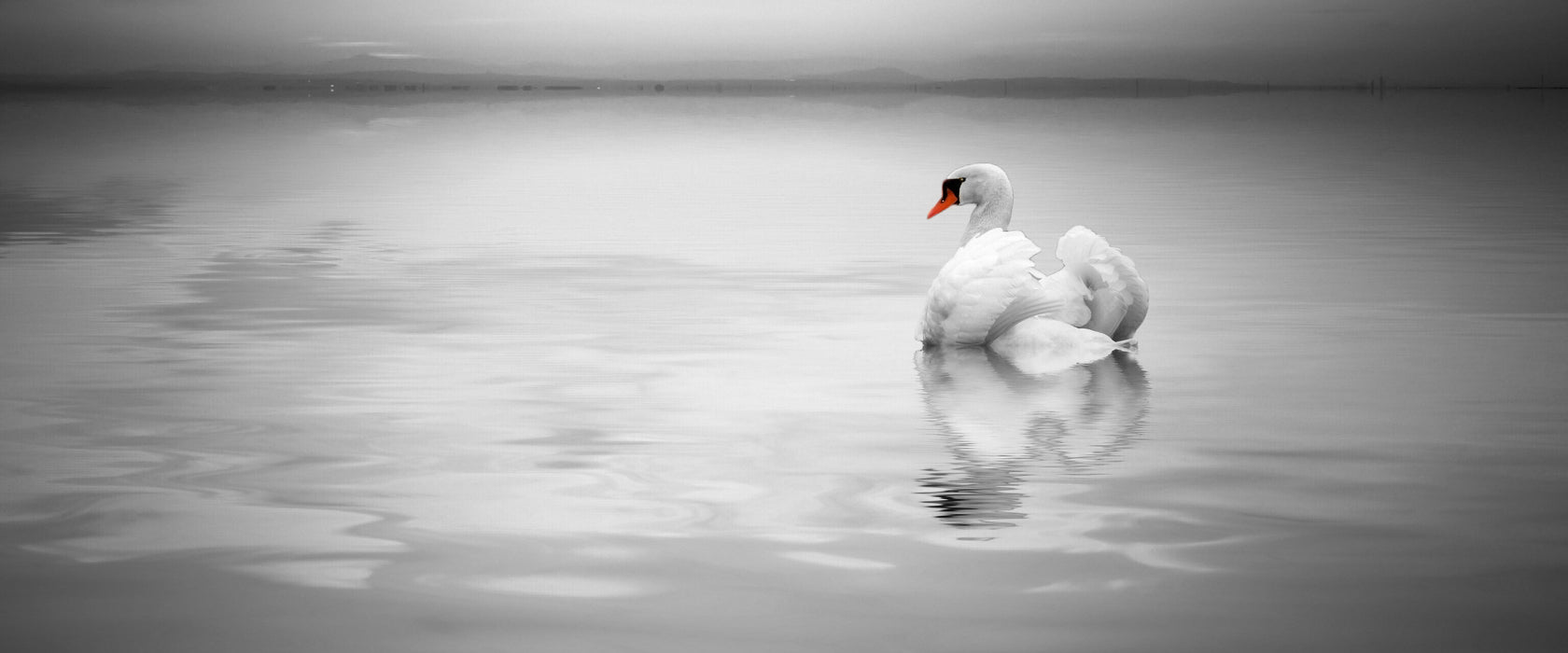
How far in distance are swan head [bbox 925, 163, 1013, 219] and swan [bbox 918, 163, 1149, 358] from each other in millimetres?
1733

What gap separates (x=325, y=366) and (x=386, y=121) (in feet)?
272

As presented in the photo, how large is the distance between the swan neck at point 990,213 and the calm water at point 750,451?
905 mm

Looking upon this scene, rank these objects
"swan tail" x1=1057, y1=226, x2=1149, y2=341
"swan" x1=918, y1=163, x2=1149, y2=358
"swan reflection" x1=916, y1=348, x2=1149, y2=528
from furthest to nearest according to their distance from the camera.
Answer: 1. "swan tail" x1=1057, y1=226, x2=1149, y2=341
2. "swan" x1=918, y1=163, x2=1149, y2=358
3. "swan reflection" x1=916, y1=348, x2=1149, y2=528

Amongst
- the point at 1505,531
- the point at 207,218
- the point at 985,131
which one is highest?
the point at 985,131

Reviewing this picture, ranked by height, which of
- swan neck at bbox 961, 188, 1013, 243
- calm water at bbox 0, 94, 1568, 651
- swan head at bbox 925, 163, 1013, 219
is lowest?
calm water at bbox 0, 94, 1568, 651

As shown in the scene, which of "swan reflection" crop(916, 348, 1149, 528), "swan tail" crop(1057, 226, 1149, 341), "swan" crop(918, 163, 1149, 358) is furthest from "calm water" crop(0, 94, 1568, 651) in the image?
"swan tail" crop(1057, 226, 1149, 341)

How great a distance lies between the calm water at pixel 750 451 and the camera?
692 cm

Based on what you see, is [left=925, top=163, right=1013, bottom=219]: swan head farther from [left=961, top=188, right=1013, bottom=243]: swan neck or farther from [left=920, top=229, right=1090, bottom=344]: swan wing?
[left=920, top=229, right=1090, bottom=344]: swan wing

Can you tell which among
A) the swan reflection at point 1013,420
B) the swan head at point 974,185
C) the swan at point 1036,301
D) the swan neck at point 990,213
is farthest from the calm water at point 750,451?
the swan head at point 974,185

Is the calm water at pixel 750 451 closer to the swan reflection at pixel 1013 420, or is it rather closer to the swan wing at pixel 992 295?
the swan reflection at pixel 1013 420

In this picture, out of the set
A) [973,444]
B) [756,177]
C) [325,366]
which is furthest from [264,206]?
[973,444]

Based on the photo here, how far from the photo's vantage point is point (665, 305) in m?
16.3

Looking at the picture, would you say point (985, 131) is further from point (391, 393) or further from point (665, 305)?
point (391, 393)

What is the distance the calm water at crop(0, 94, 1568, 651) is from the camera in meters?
6.92
